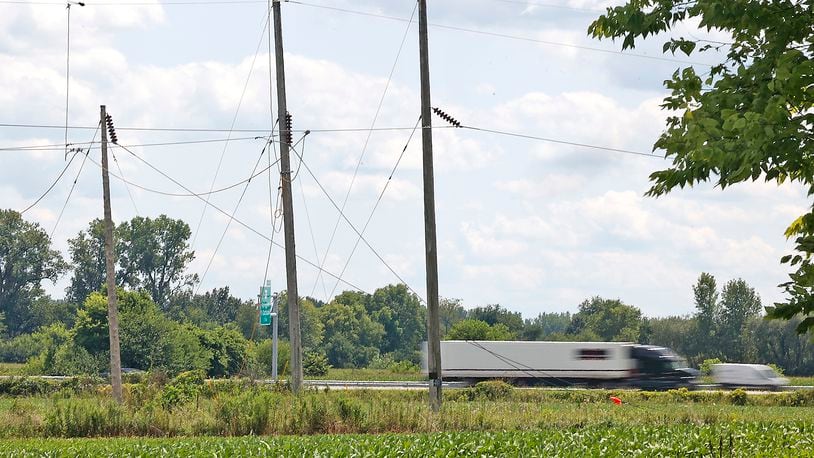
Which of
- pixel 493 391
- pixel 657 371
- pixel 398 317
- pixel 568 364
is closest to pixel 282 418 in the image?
pixel 493 391

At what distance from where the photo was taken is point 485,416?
87.6ft

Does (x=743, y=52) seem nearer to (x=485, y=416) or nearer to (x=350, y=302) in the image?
(x=485, y=416)

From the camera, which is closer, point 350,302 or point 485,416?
point 485,416

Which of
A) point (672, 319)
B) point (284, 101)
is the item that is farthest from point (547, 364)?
point (672, 319)

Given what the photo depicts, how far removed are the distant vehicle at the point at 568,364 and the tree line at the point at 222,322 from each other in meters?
19.5

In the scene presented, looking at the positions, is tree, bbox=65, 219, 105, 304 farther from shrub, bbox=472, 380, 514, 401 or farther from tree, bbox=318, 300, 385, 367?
Answer: shrub, bbox=472, 380, 514, 401

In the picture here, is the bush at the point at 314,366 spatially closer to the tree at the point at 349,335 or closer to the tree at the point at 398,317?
the tree at the point at 349,335

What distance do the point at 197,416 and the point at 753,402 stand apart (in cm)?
2950

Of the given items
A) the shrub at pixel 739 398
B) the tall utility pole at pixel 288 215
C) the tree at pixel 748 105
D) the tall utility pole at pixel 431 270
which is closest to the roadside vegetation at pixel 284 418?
the tall utility pole at pixel 431 270

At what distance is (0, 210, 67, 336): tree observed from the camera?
418ft

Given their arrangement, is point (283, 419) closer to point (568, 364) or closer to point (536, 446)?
point (536, 446)

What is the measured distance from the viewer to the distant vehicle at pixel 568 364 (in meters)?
58.7

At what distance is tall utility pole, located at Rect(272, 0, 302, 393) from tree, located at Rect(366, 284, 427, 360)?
115 m

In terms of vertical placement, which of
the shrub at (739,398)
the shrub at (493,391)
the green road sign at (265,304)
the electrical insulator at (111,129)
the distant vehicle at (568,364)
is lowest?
the shrub at (739,398)
